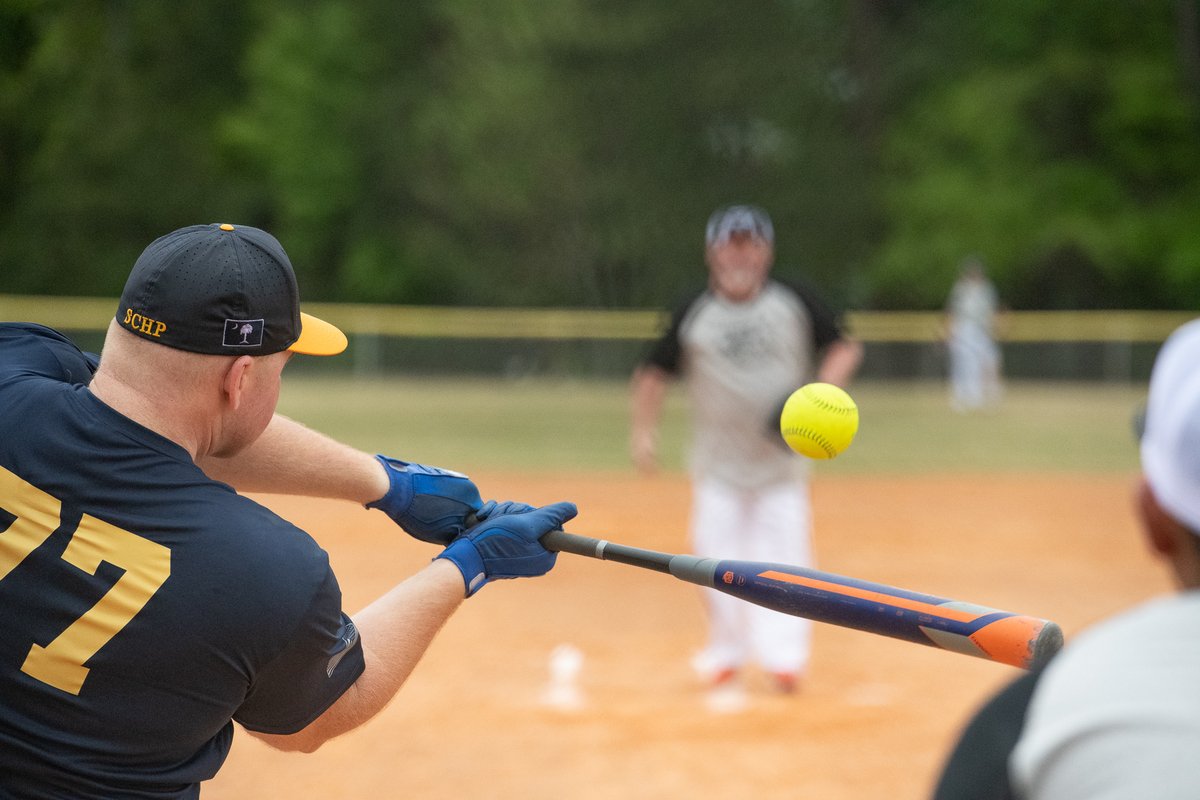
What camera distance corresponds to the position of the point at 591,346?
2525cm

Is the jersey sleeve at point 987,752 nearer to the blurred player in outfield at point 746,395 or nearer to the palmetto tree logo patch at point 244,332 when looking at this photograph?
the palmetto tree logo patch at point 244,332

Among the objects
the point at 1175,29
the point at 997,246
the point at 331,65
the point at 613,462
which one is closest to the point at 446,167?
the point at 331,65

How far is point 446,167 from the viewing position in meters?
35.1

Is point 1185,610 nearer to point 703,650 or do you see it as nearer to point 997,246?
point 703,650

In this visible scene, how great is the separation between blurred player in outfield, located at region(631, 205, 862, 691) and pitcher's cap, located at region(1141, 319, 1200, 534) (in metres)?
5.48

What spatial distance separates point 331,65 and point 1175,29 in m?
21.3

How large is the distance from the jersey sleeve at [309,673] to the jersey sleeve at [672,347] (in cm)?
486

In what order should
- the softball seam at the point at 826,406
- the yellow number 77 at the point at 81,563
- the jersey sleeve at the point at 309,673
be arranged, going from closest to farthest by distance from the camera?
the yellow number 77 at the point at 81,563 → the jersey sleeve at the point at 309,673 → the softball seam at the point at 826,406

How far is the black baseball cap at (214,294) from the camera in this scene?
8.63ft

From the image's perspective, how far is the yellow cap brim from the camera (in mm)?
3064

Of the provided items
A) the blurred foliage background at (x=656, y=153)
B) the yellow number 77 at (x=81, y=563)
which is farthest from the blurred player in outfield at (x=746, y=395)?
the blurred foliage background at (x=656, y=153)

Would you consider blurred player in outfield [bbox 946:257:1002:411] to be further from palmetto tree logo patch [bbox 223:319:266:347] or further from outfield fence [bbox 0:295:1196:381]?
palmetto tree logo patch [bbox 223:319:266:347]

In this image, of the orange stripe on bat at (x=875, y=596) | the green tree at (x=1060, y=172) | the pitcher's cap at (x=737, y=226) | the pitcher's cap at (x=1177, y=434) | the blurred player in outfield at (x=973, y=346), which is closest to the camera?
the pitcher's cap at (x=1177, y=434)

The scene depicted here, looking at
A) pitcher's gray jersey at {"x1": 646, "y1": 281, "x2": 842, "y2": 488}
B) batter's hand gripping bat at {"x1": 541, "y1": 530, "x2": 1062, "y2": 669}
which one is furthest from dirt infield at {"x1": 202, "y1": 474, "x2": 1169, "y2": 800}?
batter's hand gripping bat at {"x1": 541, "y1": 530, "x2": 1062, "y2": 669}
